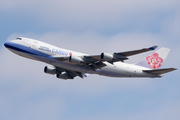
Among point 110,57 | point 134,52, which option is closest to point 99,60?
point 110,57

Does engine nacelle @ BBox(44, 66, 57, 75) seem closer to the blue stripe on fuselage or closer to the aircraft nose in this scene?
the blue stripe on fuselage

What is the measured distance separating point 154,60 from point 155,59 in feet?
1.05

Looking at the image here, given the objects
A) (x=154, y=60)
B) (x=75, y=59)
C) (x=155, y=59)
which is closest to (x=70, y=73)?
(x=75, y=59)

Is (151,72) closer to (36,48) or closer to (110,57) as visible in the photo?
(110,57)

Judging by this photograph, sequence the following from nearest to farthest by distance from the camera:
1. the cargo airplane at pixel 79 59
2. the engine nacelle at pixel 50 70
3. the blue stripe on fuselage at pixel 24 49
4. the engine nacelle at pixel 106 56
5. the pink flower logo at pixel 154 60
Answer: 1. the engine nacelle at pixel 106 56
2. the cargo airplane at pixel 79 59
3. the blue stripe on fuselage at pixel 24 49
4. the engine nacelle at pixel 50 70
5. the pink flower logo at pixel 154 60

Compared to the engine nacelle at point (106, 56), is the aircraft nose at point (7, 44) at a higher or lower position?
higher

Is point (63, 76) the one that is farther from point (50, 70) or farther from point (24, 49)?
point (24, 49)

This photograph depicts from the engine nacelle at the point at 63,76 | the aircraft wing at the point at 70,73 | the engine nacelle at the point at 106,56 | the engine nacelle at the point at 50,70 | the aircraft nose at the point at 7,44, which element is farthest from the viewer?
the engine nacelle at the point at 63,76

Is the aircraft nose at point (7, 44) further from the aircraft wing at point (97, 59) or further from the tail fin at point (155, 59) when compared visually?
the tail fin at point (155, 59)

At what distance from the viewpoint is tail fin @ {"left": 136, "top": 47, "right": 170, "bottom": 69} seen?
49.6m

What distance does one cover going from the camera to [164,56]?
5166 centimetres

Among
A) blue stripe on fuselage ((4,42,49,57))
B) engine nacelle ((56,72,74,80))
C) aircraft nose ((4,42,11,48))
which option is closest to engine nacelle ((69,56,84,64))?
blue stripe on fuselage ((4,42,49,57))

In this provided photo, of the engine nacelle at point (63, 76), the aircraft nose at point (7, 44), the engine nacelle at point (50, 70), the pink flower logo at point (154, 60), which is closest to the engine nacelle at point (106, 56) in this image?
the engine nacelle at point (50, 70)

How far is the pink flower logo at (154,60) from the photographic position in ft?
165
